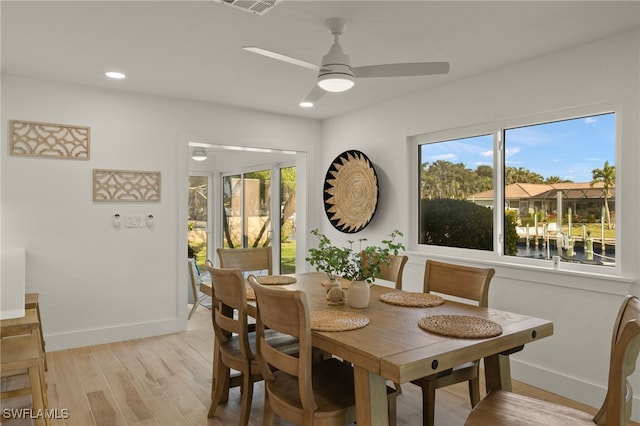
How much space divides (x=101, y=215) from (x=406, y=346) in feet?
10.9

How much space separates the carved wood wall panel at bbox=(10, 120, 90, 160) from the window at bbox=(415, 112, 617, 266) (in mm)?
3124

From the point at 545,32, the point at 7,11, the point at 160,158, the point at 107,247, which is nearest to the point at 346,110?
the point at 160,158

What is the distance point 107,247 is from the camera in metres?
3.98

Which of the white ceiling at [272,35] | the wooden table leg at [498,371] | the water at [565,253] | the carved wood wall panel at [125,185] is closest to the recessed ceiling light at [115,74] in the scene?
the white ceiling at [272,35]

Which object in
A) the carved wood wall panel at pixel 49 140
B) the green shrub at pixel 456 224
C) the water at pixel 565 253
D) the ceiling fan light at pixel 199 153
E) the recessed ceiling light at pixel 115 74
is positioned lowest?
the water at pixel 565 253

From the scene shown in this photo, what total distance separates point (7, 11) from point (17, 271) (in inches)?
67.3

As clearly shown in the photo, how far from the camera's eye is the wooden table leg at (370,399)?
162 centimetres

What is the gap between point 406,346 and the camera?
5.37 ft

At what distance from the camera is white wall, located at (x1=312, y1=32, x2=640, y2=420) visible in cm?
264

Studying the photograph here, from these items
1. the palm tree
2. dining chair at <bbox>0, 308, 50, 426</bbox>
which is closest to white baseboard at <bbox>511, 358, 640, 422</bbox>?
the palm tree

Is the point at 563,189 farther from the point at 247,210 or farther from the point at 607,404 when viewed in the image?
the point at 247,210

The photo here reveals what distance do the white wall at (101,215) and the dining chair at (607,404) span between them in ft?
11.0

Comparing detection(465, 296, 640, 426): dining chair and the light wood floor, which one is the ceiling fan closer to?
detection(465, 296, 640, 426): dining chair

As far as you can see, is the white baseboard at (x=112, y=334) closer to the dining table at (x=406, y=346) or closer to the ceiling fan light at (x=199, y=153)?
the dining table at (x=406, y=346)
